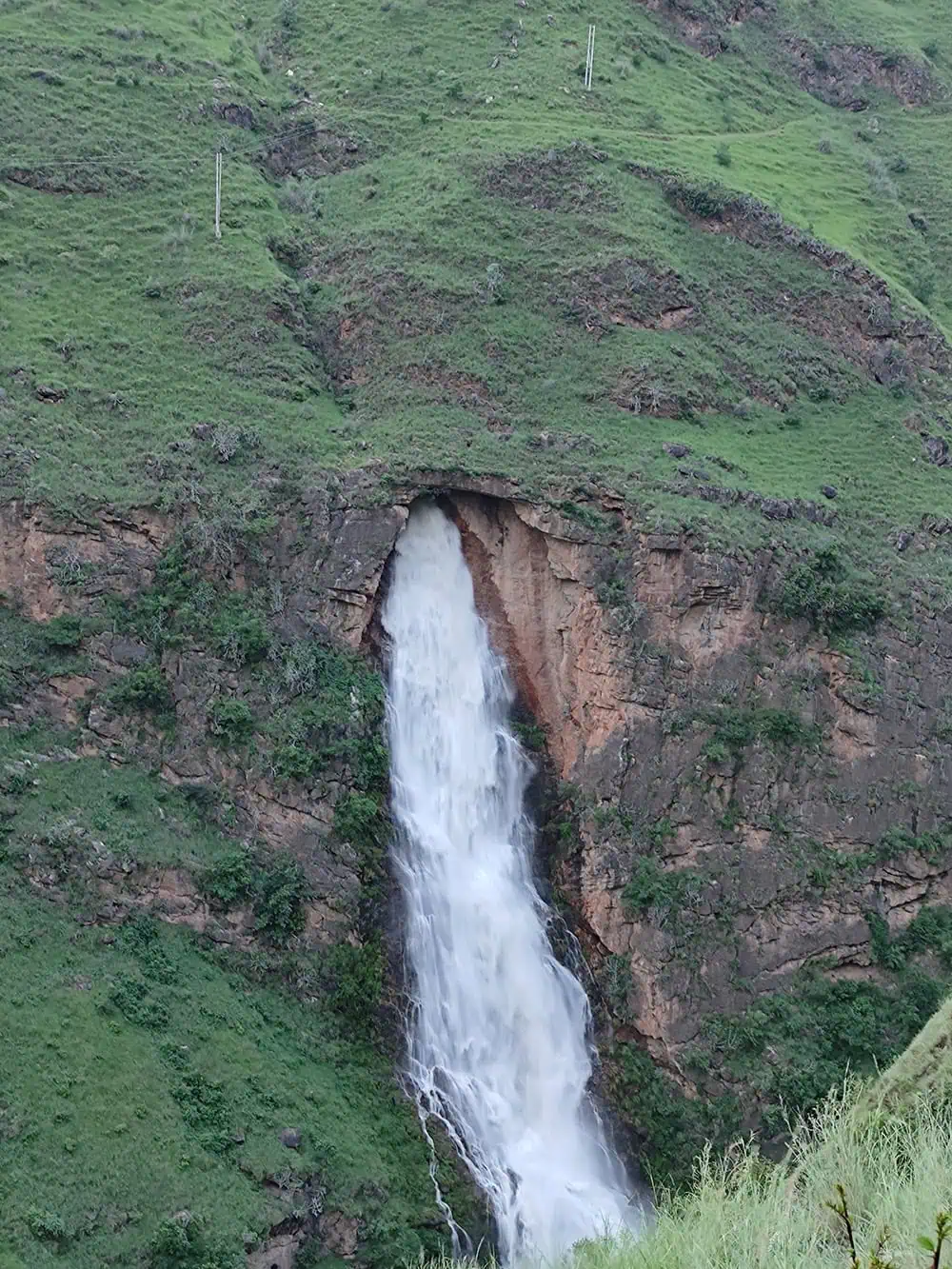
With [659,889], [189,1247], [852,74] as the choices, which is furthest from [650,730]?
[852,74]

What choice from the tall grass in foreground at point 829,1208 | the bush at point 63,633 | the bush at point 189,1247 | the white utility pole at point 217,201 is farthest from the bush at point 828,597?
the tall grass in foreground at point 829,1208

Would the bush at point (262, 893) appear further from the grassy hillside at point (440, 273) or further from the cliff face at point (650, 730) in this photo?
the grassy hillside at point (440, 273)

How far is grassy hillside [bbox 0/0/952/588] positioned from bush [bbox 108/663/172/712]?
483 centimetres

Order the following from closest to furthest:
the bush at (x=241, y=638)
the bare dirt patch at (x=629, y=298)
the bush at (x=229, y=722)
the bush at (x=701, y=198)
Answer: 1. the bush at (x=229, y=722)
2. the bush at (x=241, y=638)
3. the bare dirt patch at (x=629, y=298)
4. the bush at (x=701, y=198)

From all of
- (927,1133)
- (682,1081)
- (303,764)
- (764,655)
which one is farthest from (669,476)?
(927,1133)

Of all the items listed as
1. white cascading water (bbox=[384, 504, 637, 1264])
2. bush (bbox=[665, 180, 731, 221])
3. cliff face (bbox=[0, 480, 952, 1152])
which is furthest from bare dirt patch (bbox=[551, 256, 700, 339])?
white cascading water (bbox=[384, 504, 637, 1264])

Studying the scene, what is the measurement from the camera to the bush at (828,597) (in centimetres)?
3909

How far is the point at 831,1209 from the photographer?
12.2m

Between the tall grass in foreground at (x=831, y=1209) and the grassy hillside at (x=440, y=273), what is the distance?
2491cm

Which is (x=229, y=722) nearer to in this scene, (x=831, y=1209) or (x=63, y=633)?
(x=63, y=633)

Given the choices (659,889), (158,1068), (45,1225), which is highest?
(659,889)

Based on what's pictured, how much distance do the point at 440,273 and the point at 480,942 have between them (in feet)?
72.3

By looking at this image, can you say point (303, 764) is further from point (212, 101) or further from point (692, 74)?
point (692, 74)

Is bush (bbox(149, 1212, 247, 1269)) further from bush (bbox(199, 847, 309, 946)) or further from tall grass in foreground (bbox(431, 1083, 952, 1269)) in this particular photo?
tall grass in foreground (bbox(431, 1083, 952, 1269))
